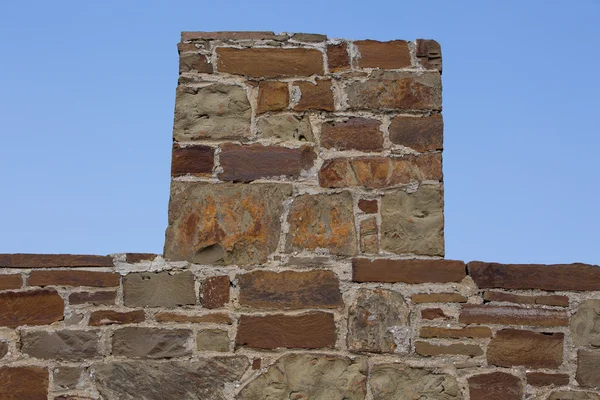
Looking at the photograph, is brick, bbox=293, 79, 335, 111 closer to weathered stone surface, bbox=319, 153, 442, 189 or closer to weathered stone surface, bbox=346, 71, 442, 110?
weathered stone surface, bbox=346, 71, 442, 110

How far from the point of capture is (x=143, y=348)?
13.0 ft

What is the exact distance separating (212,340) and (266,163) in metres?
0.84

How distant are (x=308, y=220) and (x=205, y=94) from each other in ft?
2.56

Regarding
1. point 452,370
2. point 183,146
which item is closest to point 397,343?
point 452,370

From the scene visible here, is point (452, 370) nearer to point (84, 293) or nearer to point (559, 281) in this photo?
point (559, 281)

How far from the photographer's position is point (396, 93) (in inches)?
166

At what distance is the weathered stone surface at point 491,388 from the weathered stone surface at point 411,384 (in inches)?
2.7

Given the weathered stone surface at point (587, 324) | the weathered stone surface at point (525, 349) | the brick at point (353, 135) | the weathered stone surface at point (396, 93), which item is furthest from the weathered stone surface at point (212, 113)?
the weathered stone surface at point (587, 324)

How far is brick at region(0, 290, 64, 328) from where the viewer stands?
→ 3.97m

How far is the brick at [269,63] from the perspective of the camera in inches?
167

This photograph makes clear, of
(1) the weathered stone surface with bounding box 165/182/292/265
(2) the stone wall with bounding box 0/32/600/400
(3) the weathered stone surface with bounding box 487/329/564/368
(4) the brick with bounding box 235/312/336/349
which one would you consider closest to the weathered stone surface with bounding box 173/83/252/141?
(2) the stone wall with bounding box 0/32/600/400

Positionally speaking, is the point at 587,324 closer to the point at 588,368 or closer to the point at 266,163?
the point at 588,368

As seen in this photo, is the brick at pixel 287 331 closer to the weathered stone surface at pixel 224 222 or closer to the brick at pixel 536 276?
the weathered stone surface at pixel 224 222

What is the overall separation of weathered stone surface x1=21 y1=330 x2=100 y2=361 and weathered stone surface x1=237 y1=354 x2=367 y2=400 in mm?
696
